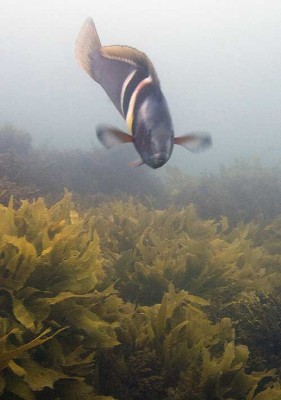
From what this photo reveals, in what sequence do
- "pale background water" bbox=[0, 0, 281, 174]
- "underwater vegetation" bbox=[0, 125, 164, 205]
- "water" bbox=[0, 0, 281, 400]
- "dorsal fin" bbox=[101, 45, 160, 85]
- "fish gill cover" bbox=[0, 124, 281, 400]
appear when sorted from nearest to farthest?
"dorsal fin" bbox=[101, 45, 160, 85]
"fish gill cover" bbox=[0, 124, 281, 400]
"water" bbox=[0, 0, 281, 400]
"underwater vegetation" bbox=[0, 125, 164, 205]
"pale background water" bbox=[0, 0, 281, 174]

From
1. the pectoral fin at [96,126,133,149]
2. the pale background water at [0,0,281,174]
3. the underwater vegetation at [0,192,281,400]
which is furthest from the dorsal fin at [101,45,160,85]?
the pale background water at [0,0,281,174]

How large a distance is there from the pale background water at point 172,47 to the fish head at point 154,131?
79.7m

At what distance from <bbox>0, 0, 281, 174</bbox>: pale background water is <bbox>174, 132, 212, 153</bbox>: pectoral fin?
79540 mm

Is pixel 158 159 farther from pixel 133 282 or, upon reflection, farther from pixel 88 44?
pixel 133 282

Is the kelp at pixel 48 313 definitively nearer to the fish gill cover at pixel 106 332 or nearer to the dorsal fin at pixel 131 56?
the fish gill cover at pixel 106 332

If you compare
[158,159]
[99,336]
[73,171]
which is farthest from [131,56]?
[73,171]

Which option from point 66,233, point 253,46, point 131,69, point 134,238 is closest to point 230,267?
point 134,238

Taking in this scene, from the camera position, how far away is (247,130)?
2574 inches

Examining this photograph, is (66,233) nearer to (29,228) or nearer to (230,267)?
(29,228)

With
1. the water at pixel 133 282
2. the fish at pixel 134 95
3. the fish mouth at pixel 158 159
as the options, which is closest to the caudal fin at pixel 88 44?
the fish at pixel 134 95

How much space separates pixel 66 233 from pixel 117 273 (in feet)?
3.49

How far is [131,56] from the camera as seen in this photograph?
1.41m

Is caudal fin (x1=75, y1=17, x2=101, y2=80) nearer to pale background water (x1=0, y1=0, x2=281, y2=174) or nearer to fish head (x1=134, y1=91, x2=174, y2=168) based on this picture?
fish head (x1=134, y1=91, x2=174, y2=168)

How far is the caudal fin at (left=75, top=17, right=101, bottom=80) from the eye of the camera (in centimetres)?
146
